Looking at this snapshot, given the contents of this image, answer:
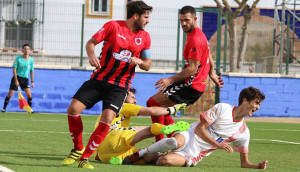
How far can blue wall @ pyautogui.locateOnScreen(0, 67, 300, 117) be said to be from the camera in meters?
19.6

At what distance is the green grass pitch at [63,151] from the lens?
Answer: 751 cm


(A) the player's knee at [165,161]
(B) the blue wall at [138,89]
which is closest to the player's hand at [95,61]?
(A) the player's knee at [165,161]

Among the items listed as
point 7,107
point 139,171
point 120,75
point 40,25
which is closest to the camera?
point 139,171

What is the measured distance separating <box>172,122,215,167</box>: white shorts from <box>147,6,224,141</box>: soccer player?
3.51 feet

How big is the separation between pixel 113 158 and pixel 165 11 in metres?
12.7

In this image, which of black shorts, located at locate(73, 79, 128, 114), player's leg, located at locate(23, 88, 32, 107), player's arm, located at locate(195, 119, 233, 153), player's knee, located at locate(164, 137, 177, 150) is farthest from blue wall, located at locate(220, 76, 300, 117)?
black shorts, located at locate(73, 79, 128, 114)

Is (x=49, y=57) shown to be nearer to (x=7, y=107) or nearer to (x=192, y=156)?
(x=7, y=107)

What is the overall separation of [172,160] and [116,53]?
4.71 feet

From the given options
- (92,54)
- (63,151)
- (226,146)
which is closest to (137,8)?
(92,54)

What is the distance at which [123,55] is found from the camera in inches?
303

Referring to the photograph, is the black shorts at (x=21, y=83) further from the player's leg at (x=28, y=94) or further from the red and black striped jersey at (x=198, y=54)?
the red and black striped jersey at (x=198, y=54)

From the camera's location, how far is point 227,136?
796 cm

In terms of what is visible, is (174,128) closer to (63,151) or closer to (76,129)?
(76,129)

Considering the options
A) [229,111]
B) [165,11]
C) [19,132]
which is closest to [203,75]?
[229,111]
